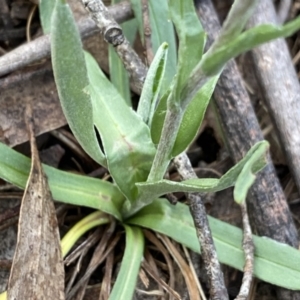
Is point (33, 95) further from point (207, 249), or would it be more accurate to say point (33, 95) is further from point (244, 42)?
point (244, 42)

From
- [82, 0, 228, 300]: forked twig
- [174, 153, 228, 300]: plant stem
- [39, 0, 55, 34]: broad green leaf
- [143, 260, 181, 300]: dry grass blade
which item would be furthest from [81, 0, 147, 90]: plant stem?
[143, 260, 181, 300]: dry grass blade

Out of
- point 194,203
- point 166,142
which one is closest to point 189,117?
point 166,142

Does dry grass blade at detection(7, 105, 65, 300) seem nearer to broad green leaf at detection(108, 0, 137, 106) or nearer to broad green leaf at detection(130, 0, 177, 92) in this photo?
broad green leaf at detection(108, 0, 137, 106)

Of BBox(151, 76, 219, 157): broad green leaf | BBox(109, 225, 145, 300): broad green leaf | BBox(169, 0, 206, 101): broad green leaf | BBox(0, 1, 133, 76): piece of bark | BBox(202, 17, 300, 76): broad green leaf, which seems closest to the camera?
BBox(202, 17, 300, 76): broad green leaf

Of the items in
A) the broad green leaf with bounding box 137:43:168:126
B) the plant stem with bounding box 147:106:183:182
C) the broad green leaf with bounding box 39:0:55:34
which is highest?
the broad green leaf with bounding box 39:0:55:34

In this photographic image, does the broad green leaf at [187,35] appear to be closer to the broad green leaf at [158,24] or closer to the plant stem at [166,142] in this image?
the plant stem at [166,142]

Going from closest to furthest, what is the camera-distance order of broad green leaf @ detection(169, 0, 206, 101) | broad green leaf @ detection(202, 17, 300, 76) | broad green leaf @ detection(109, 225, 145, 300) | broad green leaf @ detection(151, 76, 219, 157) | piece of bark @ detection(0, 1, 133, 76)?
broad green leaf @ detection(202, 17, 300, 76) → broad green leaf @ detection(169, 0, 206, 101) → broad green leaf @ detection(151, 76, 219, 157) → broad green leaf @ detection(109, 225, 145, 300) → piece of bark @ detection(0, 1, 133, 76)

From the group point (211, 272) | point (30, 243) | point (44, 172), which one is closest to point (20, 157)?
point (44, 172)
